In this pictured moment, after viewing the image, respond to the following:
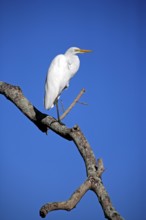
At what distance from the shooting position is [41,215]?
8.34 ft

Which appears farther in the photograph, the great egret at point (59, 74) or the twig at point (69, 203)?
the great egret at point (59, 74)

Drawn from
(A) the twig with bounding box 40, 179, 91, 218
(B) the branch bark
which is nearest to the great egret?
(B) the branch bark

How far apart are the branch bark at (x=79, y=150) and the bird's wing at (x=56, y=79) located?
925 mm

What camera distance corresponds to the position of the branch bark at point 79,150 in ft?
8.39

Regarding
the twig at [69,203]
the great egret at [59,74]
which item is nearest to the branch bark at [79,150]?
the twig at [69,203]

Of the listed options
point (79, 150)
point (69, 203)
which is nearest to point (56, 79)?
point (79, 150)

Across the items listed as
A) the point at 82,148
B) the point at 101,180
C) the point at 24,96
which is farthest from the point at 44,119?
the point at 101,180

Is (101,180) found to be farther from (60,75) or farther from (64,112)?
(60,75)

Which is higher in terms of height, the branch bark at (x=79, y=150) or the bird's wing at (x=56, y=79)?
the bird's wing at (x=56, y=79)

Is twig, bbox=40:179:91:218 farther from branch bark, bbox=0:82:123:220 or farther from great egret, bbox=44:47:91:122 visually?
great egret, bbox=44:47:91:122

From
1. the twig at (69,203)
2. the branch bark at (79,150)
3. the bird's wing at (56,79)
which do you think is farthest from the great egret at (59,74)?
the twig at (69,203)

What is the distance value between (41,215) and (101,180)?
567 millimetres

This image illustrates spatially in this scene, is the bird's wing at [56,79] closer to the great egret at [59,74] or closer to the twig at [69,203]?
the great egret at [59,74]

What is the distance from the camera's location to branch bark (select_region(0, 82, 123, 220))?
101 inches
